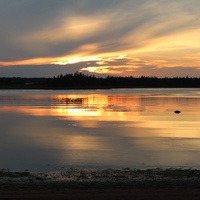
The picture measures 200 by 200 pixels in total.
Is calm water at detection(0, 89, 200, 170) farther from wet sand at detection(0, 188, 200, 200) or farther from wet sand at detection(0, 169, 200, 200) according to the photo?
wet sand at detection(0, 188, 200, 200)

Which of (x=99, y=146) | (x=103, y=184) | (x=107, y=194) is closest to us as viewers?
(x=107, y=194)

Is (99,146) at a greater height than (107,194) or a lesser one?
lesser

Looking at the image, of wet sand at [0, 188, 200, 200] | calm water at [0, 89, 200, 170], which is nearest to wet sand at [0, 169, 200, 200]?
wet sand at [0, 188, 200, 200]

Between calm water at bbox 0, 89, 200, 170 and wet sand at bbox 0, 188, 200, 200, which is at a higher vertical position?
wet sand at bbox 0, 188, 200, 200

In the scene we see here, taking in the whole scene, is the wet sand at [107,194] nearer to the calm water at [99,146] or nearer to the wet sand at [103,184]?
the wet sand at [103,184]

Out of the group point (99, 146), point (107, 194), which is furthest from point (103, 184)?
point (99, 146)

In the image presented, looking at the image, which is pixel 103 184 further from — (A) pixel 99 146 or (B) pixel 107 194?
(A) pixel 99 146

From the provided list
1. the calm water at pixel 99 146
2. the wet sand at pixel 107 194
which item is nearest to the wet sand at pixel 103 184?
the wet sand at pixel 107 194

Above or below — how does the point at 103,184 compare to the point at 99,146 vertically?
above

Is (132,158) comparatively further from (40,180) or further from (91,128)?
(91,128)

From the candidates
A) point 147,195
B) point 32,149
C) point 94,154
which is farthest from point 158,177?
point 32,149

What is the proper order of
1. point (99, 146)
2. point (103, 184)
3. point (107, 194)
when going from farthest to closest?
point (99, 146) < point (103, 184) < point (107, 194)

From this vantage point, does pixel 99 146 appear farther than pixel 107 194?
Yes

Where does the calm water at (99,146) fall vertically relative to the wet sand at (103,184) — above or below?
below
